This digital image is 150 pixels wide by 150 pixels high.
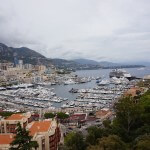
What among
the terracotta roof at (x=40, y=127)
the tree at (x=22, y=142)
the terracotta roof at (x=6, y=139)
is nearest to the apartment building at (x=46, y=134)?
the terracotta roof at (x=40, y=127)

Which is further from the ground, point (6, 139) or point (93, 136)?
point (93, 136)

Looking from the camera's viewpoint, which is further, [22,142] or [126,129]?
[126,129]

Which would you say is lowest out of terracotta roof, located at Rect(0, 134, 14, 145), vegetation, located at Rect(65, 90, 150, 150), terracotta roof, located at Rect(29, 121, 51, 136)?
terracotta roof, located at Rect(0, 134, 14, 145)

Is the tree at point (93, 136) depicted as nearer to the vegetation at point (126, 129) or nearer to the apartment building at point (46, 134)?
the vegetation at point (126, 129)

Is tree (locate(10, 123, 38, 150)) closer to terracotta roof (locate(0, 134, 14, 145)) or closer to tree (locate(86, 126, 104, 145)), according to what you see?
tree (locate(86, 126, 104, 145))

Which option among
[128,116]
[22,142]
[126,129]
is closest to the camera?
[22,142]

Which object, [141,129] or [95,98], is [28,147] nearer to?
[141,129]

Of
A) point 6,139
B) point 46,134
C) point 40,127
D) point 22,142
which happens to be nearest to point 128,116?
point 46,134

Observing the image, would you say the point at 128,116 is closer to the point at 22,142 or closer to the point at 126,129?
the point at 126,129

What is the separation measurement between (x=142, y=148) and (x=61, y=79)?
Result: 10911 cm

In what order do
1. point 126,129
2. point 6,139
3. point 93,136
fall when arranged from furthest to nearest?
point 6,139, point 126,129, point 93,136

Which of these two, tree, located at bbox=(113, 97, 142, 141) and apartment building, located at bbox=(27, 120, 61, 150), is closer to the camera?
tree, located at bbox=(113, 97, 142, 141)

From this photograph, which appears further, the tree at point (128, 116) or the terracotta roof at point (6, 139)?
the tree at point (128, 116)

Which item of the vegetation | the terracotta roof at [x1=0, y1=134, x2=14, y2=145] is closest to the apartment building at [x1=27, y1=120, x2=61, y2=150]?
the terracotta roof at [x1=0, y1=134, x2=14, y2=145]
